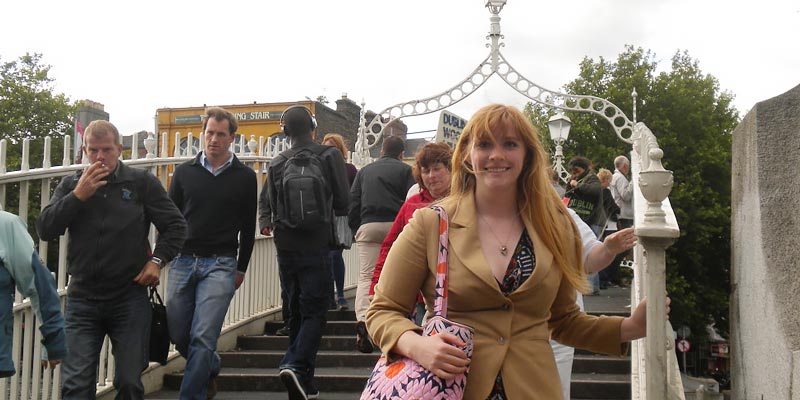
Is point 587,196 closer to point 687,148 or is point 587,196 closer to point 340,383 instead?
point 340,383

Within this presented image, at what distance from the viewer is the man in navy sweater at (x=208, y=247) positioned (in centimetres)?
464

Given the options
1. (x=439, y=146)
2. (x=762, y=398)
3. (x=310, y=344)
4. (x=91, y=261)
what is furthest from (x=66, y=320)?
(x=762, y=398)

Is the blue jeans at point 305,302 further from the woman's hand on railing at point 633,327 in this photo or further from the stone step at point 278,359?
the woman's hand on railing at point 633,327

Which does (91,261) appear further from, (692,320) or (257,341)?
(692,320)

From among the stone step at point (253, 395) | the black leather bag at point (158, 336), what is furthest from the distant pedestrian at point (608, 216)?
the black leather bag at point (158, 336)

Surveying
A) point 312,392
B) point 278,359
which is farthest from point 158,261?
point 278,359

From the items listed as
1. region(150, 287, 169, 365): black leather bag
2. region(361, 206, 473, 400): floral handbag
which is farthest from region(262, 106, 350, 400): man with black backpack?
region(361, 206, 473, 400): floral handbag

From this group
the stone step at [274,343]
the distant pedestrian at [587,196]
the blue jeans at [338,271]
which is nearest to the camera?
the stone step at [274,343]

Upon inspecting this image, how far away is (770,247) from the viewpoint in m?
3.82

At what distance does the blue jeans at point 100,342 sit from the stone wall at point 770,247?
342 cm

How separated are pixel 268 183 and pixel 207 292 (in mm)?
1140

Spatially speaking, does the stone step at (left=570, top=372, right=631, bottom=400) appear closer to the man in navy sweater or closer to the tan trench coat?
the man in navy sweater

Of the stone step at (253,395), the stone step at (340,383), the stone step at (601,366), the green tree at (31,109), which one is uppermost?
the green tree at (31,109)

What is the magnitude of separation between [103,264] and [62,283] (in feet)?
4.07
